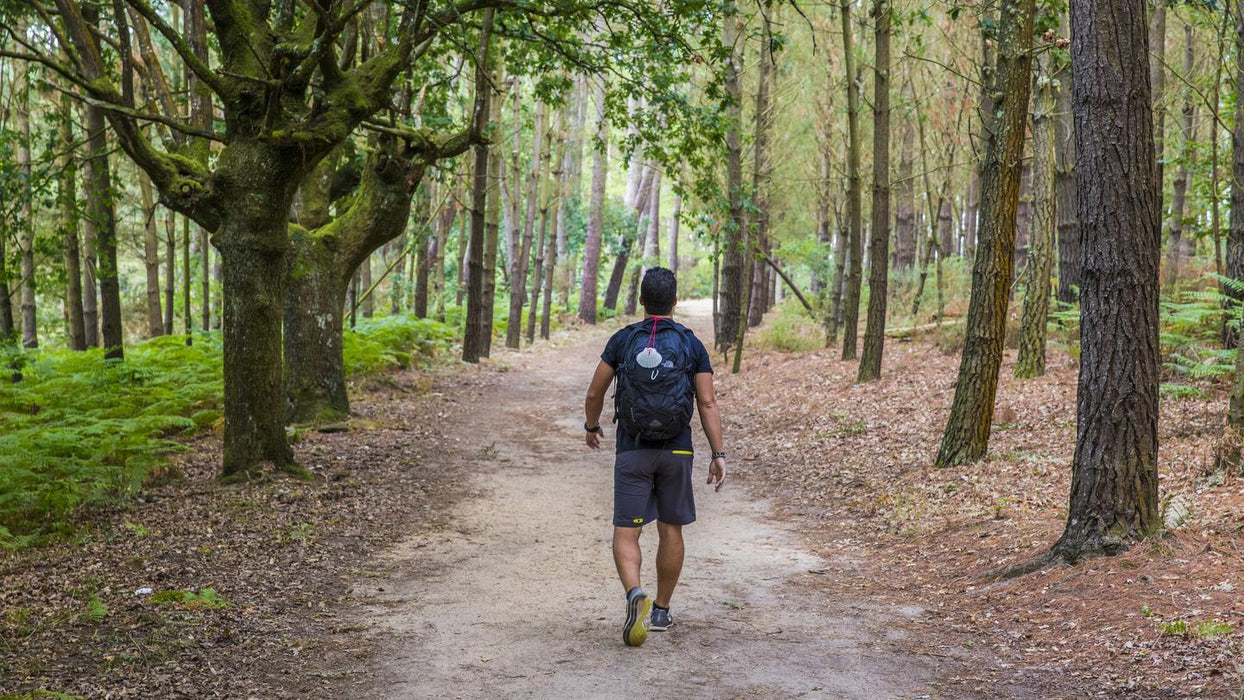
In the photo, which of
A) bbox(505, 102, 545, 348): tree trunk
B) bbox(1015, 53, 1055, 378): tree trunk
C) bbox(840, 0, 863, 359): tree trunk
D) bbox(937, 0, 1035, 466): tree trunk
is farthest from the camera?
bbox(505, 102, 545, 348): tree trunk

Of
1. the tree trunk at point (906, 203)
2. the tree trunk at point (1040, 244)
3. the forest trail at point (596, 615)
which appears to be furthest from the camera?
the tree trunk at point (906, 203)

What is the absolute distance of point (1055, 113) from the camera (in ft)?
44.1

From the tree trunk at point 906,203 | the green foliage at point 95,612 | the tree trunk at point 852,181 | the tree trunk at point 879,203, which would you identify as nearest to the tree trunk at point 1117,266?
the green foliage at point 95,612

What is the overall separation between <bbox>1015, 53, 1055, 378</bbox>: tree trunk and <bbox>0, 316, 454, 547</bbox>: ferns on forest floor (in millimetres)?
10454

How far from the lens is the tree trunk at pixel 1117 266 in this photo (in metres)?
5.51

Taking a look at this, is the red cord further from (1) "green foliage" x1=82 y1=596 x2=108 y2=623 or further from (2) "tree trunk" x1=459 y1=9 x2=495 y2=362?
(2) "tree trunk" x1=459 y1=9 x2=495 y2=362

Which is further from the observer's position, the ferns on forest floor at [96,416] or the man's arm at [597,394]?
the ferns on forest floor at [96,416]

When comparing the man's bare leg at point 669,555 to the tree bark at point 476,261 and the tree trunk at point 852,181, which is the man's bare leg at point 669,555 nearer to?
the tree trunk at point 852,181

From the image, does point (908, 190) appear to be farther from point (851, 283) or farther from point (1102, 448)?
point (1102, 448)

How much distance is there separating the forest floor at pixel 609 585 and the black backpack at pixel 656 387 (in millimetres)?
1190

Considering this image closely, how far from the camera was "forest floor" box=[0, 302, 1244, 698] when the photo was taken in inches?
176

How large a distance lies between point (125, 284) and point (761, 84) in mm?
22711

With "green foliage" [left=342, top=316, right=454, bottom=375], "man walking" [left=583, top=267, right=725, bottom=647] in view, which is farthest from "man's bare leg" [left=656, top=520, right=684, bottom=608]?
"green foliage" [left=342, top=316, right=454, bottom=375]

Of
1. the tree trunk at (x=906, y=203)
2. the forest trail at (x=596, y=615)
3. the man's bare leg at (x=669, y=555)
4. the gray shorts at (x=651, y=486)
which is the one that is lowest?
the forest trail at (x=596, y=615)
